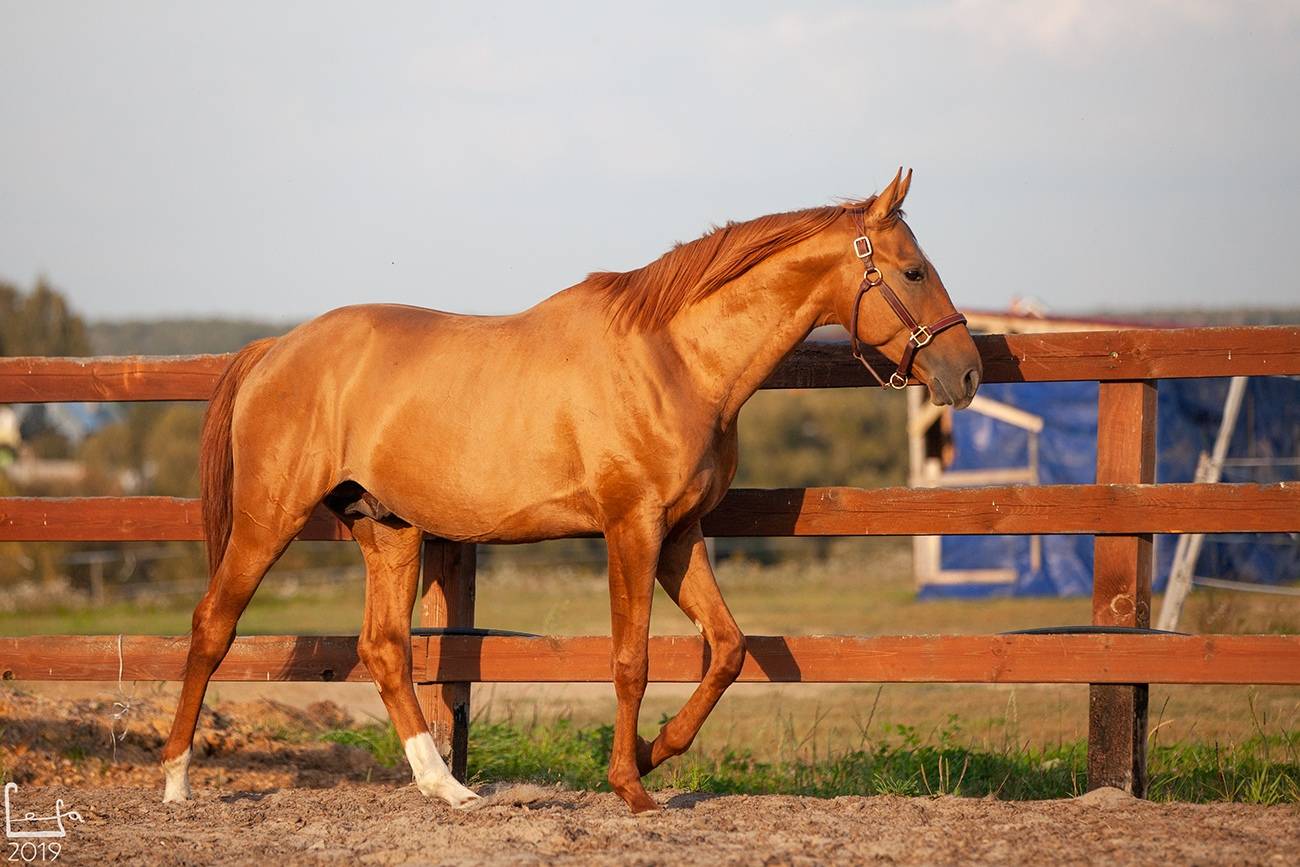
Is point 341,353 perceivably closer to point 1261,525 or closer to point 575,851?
point 575,851

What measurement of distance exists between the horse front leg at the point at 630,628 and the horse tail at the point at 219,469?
5.74ft

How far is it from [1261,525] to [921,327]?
1.50 m

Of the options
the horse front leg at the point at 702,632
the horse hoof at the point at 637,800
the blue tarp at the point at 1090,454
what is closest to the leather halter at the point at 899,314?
the horse front leg at the point at 702,632

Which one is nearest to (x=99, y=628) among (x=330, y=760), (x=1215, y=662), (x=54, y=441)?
(x=330, y=760)

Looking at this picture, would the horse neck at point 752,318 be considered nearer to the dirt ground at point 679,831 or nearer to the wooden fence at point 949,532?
the wooden fence at point 949,532

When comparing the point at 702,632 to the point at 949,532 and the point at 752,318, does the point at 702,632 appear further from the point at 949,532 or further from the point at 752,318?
the point at 752,318

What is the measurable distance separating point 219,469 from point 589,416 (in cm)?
173

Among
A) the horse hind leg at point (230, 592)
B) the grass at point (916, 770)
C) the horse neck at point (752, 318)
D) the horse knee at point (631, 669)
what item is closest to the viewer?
the horse knee at point (631, 669)

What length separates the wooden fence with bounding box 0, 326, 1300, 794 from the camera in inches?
191

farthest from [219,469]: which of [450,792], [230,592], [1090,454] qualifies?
[1090,454]

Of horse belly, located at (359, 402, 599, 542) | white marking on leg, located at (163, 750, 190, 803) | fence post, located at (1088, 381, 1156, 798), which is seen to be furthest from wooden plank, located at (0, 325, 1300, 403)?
white marking on leg, located at (163, 750, 190, 803)

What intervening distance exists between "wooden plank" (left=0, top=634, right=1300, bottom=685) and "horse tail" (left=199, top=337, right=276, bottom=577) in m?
0.49

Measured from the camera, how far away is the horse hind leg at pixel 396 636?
4.94 metres

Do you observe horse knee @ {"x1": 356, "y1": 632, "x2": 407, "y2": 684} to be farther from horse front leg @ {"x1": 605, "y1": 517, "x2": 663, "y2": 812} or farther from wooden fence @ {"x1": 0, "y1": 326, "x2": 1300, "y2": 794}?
horse front leg @ {"x1": 605, "y1": 517, "x2": 663, "y2": 812}
